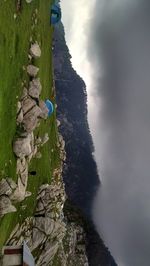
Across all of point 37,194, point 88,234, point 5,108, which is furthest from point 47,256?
point 88,234

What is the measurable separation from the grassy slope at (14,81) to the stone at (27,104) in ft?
9.35

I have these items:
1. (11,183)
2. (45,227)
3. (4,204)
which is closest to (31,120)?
(11,183)

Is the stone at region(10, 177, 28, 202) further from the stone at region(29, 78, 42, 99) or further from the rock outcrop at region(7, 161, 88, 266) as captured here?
the stone at region(29, 78, 42, 99)

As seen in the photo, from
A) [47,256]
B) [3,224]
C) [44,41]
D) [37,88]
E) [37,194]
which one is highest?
[44,41]

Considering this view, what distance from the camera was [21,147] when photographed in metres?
70.8

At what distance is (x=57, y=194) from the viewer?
344 feet

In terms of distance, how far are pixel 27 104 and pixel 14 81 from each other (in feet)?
27.5

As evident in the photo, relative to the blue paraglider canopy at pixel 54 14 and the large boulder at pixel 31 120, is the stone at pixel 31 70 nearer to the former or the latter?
the large boulder at pixel 31 120

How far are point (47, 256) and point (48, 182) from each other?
16.3 meters

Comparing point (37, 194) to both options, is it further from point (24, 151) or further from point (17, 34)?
point (17, 34)

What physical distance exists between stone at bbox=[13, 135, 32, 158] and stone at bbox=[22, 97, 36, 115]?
5308 mm

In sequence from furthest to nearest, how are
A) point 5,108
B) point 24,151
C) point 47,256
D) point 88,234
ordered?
1. point 88,234
2. point 47,256
3. point 24,151
4. point 5,108

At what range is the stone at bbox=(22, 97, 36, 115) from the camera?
76000 millimetres

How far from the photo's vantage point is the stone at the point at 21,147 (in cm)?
6975
